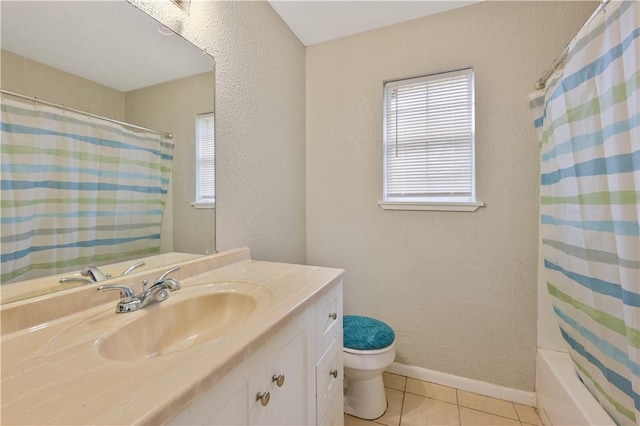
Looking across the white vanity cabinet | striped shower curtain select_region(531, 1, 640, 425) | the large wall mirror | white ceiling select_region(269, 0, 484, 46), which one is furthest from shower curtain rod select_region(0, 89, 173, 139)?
striped shower curtain select_region(531, 1, 640, 425)

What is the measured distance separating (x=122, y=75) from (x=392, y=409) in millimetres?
2029

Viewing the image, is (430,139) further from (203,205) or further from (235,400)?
(235,400)

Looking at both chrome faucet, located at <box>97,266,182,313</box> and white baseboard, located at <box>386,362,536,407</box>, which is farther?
white baseboard, located at <box>386,362,536,407</box>

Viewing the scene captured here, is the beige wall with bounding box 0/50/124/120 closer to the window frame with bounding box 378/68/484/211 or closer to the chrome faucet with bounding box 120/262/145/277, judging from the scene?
the chrome faucet with bounding box 120/262/145/277

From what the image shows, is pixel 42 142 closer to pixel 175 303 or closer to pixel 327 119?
pixel 175 303

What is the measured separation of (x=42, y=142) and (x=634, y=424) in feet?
6.51

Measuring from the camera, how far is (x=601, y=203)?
0.94 metres

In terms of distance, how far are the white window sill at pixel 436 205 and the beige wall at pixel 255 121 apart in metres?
0.66

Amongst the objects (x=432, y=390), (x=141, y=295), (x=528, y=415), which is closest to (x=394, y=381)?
(x=432, y=390)

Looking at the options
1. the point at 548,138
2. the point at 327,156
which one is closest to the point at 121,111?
the point at 327,156

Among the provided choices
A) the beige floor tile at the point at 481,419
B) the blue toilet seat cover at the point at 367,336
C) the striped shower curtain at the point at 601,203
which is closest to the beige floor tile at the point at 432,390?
the beige floor tile at the point at 481,419

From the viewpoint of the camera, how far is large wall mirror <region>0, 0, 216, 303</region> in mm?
692

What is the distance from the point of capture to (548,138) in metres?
1.30

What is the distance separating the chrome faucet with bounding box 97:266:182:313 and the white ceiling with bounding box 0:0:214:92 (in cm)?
65
